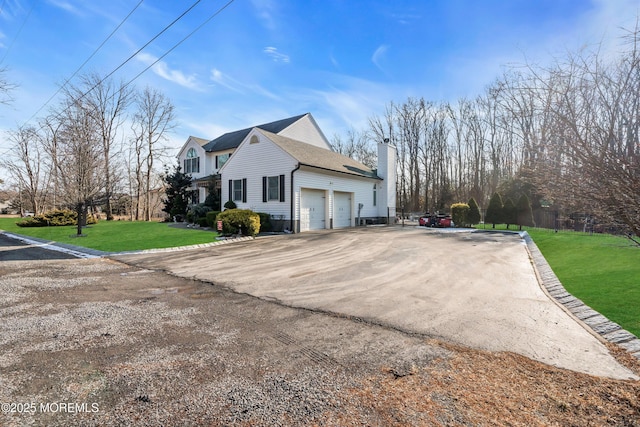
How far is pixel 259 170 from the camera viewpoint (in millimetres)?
17766

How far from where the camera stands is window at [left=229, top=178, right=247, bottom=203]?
1862 centimetres

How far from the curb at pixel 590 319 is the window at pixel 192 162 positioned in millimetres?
27247

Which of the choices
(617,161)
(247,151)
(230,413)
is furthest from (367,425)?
(247,151)

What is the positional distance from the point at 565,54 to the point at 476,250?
28.9 ft

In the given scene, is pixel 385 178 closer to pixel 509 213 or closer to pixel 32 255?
pixel 509 213

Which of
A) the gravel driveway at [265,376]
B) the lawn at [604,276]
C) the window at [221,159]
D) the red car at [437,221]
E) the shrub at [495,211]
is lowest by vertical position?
the gravel driveway at [265,376]

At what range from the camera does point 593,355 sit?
3201mm

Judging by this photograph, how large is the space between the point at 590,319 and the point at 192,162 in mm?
29432

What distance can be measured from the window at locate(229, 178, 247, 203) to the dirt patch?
1449 cm

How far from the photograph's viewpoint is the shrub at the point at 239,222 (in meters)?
14.4

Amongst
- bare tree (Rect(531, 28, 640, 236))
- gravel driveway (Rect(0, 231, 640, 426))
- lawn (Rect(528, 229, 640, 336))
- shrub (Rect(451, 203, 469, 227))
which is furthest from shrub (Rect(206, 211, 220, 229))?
bare tree (Rect(531, 28, 640, 236))

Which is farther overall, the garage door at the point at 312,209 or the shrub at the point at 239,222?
the garage door at the point at 312,209

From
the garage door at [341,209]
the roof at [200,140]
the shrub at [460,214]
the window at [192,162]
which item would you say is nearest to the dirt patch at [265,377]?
the garage door at [341,209]

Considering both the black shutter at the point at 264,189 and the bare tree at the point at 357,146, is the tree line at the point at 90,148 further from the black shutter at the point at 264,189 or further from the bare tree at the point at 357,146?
the bare tree at the point at 357,146
